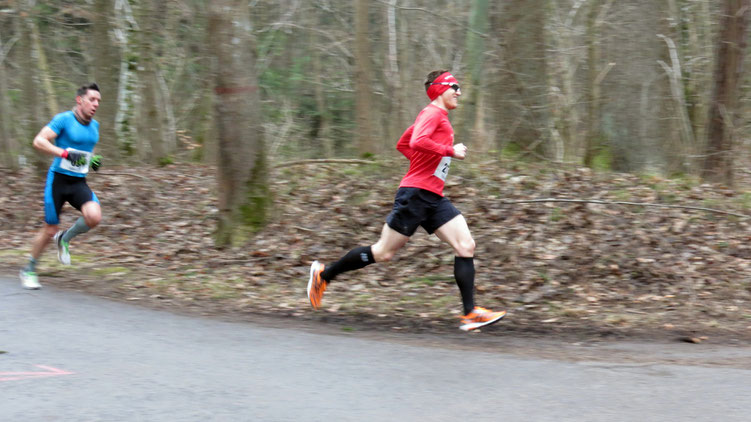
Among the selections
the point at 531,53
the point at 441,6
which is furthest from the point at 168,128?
the point at 531,53

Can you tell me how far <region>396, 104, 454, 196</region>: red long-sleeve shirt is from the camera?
245 inches

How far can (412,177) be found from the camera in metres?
6.55

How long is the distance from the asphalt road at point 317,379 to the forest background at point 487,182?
3.54ft

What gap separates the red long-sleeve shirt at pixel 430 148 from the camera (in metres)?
6.23

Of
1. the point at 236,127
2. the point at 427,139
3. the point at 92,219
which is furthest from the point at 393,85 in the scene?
the point at 427,139

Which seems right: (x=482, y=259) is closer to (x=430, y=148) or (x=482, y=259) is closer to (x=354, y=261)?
(x=354, y=261)

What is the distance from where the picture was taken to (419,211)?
254 inches

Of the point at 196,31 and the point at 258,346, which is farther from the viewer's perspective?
the point at 196,31

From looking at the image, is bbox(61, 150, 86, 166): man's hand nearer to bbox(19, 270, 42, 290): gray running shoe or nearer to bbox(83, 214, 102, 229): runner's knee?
bbox(83, 214, 102, 229): runner's knee

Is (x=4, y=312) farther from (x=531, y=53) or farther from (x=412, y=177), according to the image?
(x=531, y=53)

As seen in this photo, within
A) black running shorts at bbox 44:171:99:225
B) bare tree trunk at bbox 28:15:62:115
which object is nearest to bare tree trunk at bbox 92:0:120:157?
bare tree trunk at bbox 28:15:62:115

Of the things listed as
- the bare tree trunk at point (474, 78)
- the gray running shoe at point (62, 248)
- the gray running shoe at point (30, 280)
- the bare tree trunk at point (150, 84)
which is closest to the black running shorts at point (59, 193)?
the gray running shoe at point (62, 248)

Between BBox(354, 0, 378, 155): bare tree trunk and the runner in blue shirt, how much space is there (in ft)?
19.2

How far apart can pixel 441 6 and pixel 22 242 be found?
1118 cm
